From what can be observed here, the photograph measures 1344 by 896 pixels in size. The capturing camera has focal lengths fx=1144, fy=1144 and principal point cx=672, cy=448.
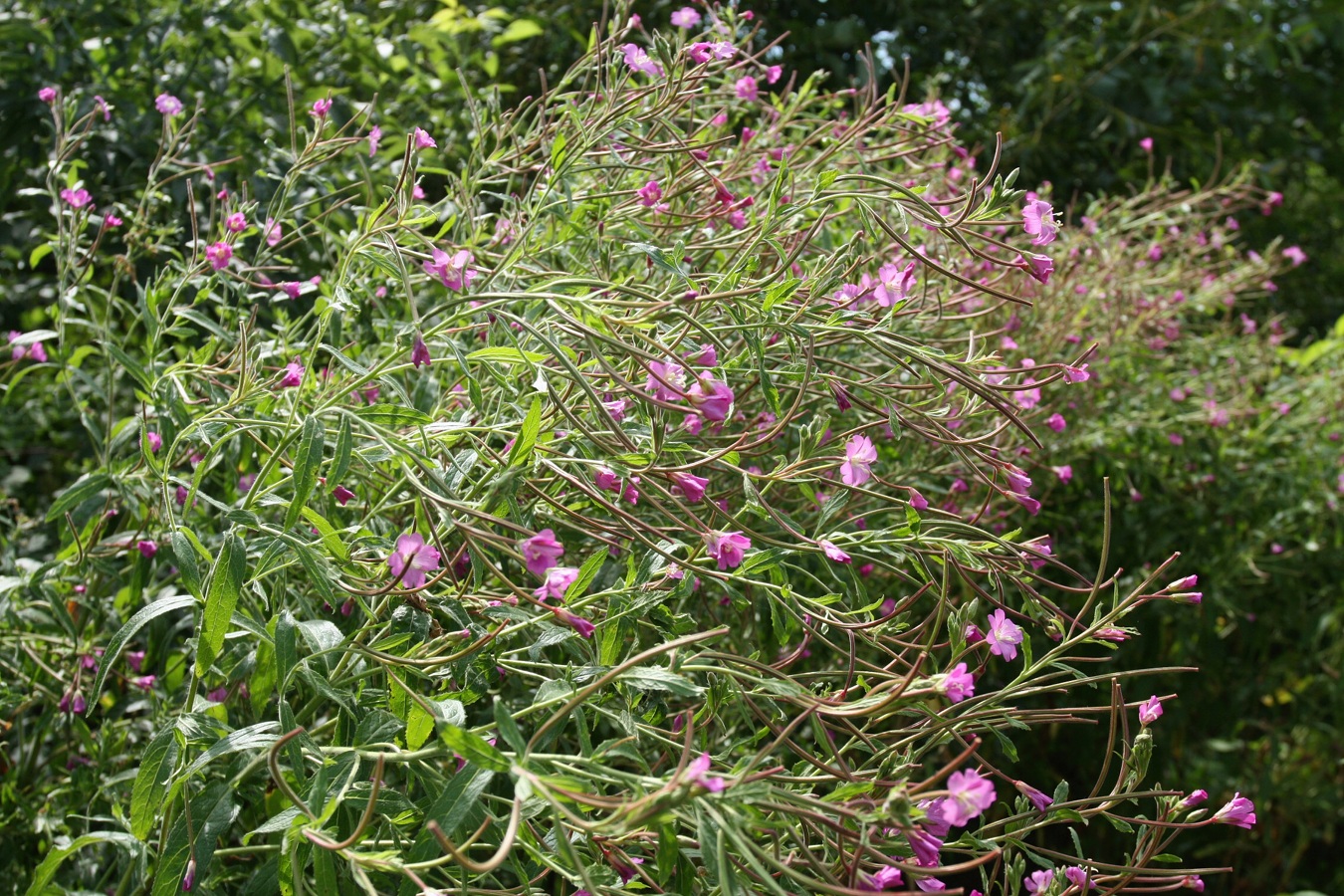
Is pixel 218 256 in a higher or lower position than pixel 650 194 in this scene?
lower

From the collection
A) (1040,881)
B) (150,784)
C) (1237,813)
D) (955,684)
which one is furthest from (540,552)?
(1237,813)

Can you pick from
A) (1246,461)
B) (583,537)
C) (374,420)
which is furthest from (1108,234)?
(374,420)

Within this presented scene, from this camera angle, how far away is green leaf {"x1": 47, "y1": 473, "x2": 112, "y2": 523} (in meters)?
1.48

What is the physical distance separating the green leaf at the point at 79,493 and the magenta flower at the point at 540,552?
78 centimetres

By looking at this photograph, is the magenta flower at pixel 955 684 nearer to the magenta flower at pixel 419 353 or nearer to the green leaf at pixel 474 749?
A: the green leaf at pixel 474 749

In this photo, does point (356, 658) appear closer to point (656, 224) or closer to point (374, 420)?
point (374, 420)

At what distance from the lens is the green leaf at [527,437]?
111cm

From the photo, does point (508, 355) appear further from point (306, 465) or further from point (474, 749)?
point (474, 749)

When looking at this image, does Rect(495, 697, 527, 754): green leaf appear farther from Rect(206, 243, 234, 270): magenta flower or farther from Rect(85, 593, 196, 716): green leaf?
Rect(206, 243, 234, 270): magenta flower

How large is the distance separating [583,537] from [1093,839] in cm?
251

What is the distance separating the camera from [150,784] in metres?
1.18

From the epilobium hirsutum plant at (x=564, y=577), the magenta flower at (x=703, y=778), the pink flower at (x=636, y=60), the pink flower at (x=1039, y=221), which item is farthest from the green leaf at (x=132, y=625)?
the pink flower at (x=1039, y=221)

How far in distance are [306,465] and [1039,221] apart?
851 millimetres

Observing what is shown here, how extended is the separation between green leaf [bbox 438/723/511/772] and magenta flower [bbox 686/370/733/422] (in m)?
0.36
